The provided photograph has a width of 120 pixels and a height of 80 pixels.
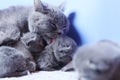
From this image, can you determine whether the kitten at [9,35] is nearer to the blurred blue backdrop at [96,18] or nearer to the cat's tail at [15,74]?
the cat's tail at [15,74]

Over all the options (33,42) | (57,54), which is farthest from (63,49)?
(33,42)

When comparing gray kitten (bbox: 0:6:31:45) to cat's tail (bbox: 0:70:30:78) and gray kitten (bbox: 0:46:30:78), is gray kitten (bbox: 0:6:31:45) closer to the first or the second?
gray kitten (bbox: 0:46:30:78)

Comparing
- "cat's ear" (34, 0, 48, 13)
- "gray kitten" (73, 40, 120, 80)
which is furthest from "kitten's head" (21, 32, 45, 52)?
"gray kitten" (73, 40, 120, 80)

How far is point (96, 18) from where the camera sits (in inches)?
49.9

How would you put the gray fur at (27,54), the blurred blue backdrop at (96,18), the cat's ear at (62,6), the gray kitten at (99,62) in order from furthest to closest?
the cat's ear at (62,6) < the gray fur at (27,54) < the blurred blue backdrop at (96,18) < the gray kitten at (99,62)

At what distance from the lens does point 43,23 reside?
4.18ft

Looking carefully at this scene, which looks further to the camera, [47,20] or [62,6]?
[62,6]

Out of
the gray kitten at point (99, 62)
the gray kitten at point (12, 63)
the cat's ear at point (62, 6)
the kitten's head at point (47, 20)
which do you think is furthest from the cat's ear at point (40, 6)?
the gray kitten at point (99, 62)

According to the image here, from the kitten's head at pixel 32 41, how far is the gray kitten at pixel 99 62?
0.94m

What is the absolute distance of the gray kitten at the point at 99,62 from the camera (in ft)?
1.06

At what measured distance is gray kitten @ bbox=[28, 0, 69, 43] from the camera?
4.18ft

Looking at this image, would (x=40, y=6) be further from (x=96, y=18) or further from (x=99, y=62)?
(x=99, y=62)

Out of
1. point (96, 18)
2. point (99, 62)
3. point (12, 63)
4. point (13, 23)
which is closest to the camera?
point (99, 62)

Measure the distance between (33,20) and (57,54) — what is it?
0.20m
